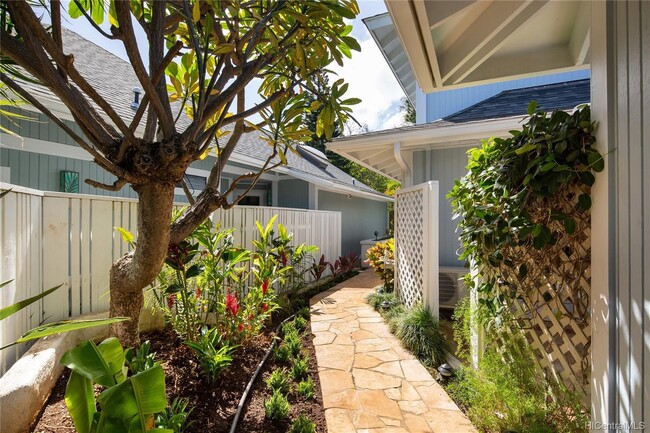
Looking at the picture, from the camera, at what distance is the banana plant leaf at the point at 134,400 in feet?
3.64

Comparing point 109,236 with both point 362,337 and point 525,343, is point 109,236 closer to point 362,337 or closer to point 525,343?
point 362,337

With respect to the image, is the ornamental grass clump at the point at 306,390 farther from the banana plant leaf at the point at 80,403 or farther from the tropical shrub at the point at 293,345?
the banana plant leaf at the point at 80,403

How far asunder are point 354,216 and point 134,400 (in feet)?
41.1

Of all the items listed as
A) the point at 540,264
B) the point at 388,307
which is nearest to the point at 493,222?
the point at 540,264

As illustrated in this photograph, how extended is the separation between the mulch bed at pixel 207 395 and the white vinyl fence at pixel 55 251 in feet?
1.74

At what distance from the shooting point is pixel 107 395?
1083mm

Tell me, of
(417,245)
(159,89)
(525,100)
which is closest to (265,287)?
(417,245)

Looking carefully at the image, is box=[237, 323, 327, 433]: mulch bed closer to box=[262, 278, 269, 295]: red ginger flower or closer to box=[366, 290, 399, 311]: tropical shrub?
box=[262, 278, 269, 295]: red ginger flower

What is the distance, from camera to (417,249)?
4559mm

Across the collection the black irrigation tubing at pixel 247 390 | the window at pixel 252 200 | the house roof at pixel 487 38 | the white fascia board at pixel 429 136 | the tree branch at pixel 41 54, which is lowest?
the black irrigation tubing at pixel 247 390

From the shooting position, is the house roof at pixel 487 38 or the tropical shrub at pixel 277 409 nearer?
the house roof at pixel 487 38

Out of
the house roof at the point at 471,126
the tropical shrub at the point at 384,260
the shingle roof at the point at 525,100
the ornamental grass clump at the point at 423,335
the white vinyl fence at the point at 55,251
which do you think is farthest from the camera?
the tropical shrub at the point at 384,260

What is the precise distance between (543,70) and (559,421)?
138 inches

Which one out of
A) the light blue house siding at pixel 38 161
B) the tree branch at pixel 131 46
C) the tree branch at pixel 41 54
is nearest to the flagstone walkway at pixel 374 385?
the tree branch at pixel 131 46
